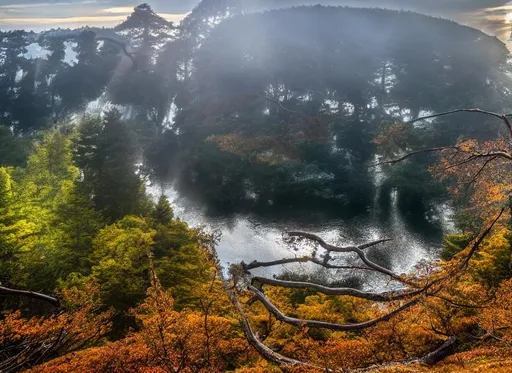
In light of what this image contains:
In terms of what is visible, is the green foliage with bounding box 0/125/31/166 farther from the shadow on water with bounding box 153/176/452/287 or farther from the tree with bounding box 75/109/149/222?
the tree with bounding box 75/109/149/222

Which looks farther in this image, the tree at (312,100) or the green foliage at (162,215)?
the tree at (312,100)

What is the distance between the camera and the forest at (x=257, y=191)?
34.0 feet

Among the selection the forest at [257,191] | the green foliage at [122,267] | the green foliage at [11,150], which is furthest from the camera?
the green foliage at [11,150]

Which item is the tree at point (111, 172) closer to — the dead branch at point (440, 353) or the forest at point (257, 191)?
the forest at point (257, 191)

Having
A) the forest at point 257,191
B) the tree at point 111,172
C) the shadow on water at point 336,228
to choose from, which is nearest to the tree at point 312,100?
the forest at point 257,191

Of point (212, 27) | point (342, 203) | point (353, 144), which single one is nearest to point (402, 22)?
point (212, 27)

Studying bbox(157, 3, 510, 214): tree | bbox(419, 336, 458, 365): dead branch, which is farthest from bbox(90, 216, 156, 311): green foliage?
bbox(157, 3, 510, 214): tree

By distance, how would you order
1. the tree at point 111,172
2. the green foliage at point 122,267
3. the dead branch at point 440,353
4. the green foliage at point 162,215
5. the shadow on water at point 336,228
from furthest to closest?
1. the shadow on water at point 336,228
2. the tree at point 111,172
3. the green foliage at point 162,215
4. the green foliage at point 122,267
5. the dead branch at point 440,353

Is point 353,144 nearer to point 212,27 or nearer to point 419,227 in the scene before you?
point 419,227

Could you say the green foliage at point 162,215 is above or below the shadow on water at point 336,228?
above

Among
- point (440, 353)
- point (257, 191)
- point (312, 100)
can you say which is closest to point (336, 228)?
point (257, 191)

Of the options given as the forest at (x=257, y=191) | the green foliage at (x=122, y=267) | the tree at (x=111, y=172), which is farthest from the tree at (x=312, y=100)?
the green foliage at (x=122, y=267)

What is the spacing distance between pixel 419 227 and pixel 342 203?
714 cm

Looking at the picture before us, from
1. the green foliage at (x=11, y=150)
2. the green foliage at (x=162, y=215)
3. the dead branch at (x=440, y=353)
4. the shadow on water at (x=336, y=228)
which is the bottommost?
the shadow on water at (x=336, y=228)
